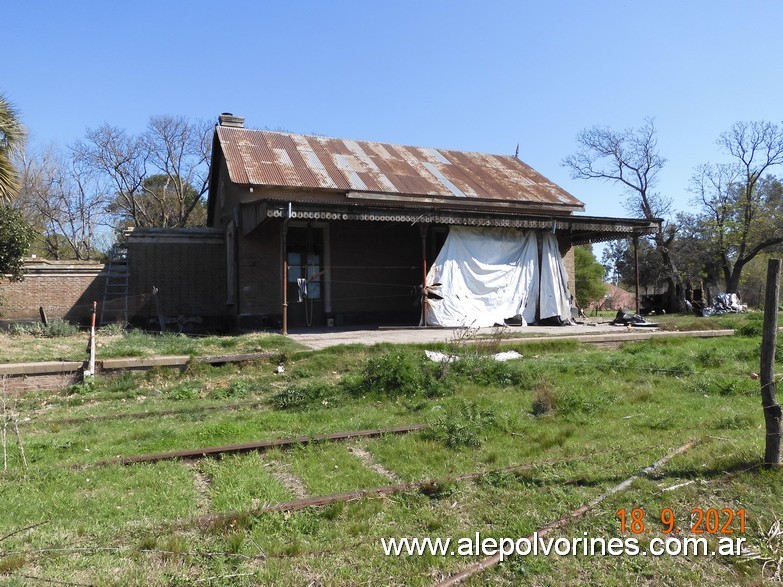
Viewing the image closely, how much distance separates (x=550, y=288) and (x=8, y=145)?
1389cm

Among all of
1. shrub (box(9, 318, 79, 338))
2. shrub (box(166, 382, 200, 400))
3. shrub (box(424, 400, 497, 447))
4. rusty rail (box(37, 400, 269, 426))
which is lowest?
rusty rail (box(37, 400, 269, 426))

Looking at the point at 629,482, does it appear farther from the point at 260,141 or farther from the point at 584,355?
the point at 260,141

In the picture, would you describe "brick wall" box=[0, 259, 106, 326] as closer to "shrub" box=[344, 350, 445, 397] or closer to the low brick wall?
the low brick wall

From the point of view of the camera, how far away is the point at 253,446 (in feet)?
19.6

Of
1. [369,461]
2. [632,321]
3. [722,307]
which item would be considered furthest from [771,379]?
[722,307]

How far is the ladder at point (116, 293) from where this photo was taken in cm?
1828

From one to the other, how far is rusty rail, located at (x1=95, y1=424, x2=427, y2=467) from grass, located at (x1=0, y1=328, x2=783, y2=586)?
6.3 inches

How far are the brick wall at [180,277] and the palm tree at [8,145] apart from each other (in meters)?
7.04

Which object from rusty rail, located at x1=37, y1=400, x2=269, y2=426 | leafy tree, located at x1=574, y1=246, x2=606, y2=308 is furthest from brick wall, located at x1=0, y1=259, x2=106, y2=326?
leafy tree, located at x1=574, y1=246, x2=606, y2=308

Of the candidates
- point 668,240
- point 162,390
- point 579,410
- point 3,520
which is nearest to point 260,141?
point 162,390

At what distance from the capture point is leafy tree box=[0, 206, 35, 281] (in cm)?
1504

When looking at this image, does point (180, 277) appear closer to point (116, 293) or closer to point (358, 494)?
point (116, 293)

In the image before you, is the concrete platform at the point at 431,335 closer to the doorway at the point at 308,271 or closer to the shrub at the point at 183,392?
the doorway at the point at 308,271

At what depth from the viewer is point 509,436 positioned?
20.7ft
